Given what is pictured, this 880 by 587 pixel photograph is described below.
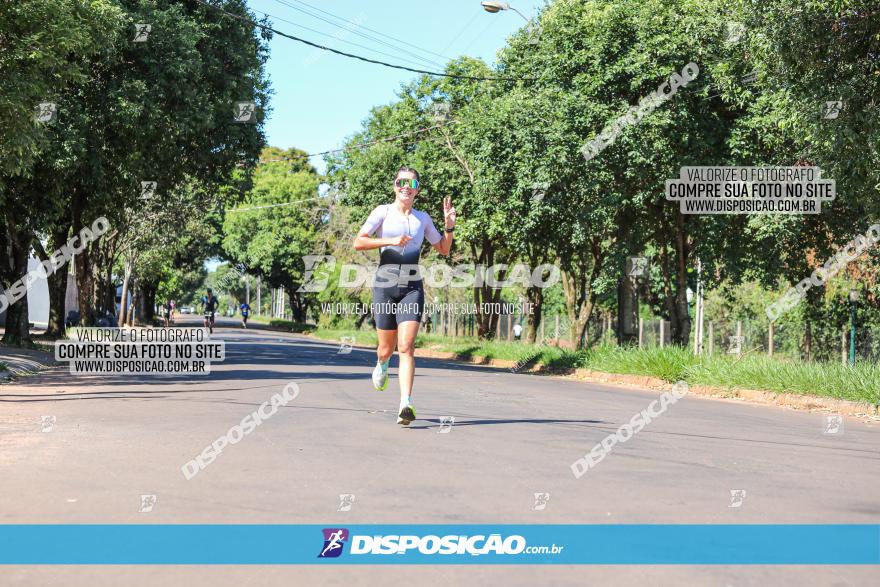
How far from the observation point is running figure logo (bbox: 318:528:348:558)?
461 cm

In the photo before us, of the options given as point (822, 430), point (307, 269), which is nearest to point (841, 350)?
point (822, 430)

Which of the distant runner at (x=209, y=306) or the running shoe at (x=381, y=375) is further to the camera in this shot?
the distant runner at (x=209, y=306)

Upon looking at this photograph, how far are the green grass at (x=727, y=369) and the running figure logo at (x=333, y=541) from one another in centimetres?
1158

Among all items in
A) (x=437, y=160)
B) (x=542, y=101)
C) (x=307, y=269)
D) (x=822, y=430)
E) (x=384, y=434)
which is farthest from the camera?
(x=307, y=269)

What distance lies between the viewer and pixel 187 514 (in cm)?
531

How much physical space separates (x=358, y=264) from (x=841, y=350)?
34.7 meters

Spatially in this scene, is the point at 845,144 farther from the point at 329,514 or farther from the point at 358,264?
the point at 358,264

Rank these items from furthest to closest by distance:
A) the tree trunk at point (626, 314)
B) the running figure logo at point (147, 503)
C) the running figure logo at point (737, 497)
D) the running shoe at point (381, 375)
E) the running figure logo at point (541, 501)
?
the tree trunk at point (626, 314) → the running shoe at point (381, 375) → the running figure logo at point (737, 497) → the running figure logo at point (541, 501) → the running figure logo at point (147, 503)

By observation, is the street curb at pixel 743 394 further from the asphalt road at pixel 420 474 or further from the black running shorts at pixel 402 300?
the black running shorts at pixel 402 300

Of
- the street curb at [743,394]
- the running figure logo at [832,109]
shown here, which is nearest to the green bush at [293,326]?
the street curb at [743,394]

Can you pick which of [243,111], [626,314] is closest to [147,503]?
[243,111]

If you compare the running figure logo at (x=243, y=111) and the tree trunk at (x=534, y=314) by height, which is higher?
the running figure logo at (x=243, y=111)

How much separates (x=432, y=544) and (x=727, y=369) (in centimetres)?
1404

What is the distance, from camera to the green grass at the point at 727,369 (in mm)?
15094
